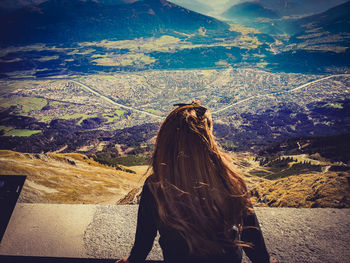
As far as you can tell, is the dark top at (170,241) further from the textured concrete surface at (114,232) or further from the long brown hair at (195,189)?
the textured concrete surface at (114,232)

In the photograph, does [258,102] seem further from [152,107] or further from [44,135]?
[44,135]

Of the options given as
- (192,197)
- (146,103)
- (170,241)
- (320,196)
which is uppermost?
(192,197)

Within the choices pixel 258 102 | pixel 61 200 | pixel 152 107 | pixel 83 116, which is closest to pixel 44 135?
pixel 83 116

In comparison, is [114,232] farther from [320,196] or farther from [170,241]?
[320,196]

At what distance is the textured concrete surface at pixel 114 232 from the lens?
2434mm

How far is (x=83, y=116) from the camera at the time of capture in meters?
157

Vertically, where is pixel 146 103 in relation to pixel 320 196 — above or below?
below

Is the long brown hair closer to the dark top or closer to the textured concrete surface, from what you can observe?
the dark top

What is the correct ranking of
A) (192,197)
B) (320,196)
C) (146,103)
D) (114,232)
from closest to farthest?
1. (192,197)
2. (114,232)
3. (320,196)
4. (146,103)

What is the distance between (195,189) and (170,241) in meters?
0.41

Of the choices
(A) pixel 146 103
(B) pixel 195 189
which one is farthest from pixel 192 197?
(A) pixel 146 103

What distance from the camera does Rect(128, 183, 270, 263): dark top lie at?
137 centimetres

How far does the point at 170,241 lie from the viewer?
1418mm

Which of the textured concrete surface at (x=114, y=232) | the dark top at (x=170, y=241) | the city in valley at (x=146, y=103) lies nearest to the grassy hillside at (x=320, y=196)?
the textured concrete surface at (x=114, y=232)
